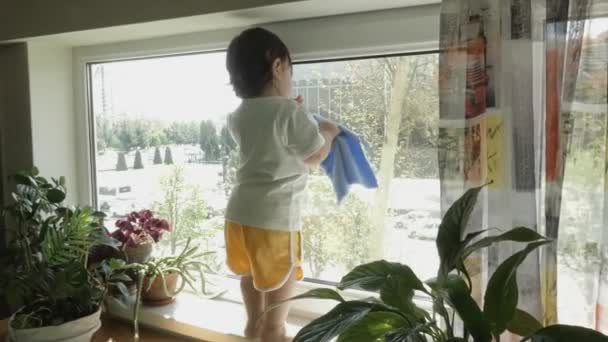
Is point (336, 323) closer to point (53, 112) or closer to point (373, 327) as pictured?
point (373, 327)

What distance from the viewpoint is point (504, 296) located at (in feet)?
2.51

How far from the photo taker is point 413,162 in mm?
1342

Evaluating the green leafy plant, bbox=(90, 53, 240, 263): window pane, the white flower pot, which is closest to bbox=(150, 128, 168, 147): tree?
bbox=(90, 53, 240, 263): window pane

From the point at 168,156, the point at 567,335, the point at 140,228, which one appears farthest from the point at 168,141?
the point at 567,335

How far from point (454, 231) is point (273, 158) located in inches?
21.8

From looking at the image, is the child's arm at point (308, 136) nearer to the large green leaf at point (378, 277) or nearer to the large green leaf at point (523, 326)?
the large green leaf at point (378, 277)

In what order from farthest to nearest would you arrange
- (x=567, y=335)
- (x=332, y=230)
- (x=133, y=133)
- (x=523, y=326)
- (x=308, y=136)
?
1. (x=133, y=133)
2. (x=332, y=230)
3. (x=308, y=136)
4. (x=523, y=326)
5. (x=567, y=335)

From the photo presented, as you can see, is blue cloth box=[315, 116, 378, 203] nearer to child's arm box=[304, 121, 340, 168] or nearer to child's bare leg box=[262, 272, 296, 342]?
child's arm box=[304, 121, 340, 168]

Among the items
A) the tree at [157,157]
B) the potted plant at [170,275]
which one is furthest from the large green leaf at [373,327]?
the tree at [157,157]

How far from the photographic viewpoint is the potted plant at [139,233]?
63.1 inches

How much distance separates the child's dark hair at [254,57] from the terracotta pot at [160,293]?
64 centimetres

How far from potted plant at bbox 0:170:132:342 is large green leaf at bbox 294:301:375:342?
0.71 meters

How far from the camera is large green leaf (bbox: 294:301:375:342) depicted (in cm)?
78

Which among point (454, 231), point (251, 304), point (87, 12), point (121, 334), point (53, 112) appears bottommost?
point (121, 334)
